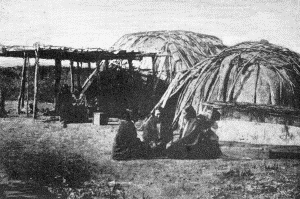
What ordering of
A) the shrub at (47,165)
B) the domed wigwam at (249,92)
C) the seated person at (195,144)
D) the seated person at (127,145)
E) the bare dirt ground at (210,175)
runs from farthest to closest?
the domed wigwam at (249,92) → the seated person at (195,144) → the seated person at (127,145) → the shrub at (47,165) → the bare dirt ground at (210,175)

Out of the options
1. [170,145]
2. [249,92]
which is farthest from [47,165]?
[249,92]

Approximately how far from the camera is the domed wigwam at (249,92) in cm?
751


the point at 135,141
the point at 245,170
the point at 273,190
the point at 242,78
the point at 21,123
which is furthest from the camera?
the point at 21,123

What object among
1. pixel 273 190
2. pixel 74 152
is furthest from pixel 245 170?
pixel 74 152

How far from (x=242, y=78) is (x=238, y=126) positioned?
142 cm

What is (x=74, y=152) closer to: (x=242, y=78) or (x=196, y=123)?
(x=196, y=123)

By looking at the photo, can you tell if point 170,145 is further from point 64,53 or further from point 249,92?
point 64,53

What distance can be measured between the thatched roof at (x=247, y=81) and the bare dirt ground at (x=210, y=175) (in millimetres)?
1282

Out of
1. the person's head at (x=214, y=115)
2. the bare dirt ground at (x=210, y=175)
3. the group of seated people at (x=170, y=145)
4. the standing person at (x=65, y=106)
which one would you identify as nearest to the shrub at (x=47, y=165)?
the bare dirt ground at (x=210, y=175)

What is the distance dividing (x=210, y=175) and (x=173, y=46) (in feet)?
28.3

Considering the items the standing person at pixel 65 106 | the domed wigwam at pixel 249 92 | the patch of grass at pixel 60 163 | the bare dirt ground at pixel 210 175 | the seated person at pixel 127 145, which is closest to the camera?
the bare dirt ground at pixel 210 175

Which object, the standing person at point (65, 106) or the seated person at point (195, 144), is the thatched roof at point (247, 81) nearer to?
the seated person at point (195, 144)

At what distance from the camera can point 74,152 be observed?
6965 millimetres

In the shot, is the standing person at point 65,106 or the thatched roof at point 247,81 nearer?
the thatched roof at point 247,81
